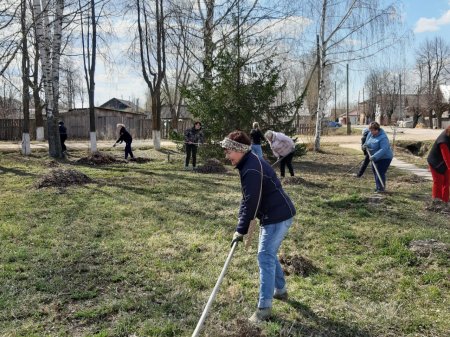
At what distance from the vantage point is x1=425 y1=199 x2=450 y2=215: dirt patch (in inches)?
299

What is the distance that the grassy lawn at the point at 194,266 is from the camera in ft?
12.3

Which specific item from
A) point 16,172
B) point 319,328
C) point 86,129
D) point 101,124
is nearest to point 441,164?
point 319,328

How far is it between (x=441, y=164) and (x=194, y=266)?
15.6ft

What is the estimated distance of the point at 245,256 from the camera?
538cm

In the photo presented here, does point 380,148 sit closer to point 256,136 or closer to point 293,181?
point 293,181

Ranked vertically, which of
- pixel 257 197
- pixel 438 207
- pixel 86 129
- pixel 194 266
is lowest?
pixel 194 266

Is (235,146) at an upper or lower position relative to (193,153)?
upper

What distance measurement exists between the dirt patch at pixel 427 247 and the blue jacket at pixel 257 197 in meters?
2.49

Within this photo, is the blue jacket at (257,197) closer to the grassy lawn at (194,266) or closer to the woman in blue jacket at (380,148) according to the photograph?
the grassy lawn at (194,266)

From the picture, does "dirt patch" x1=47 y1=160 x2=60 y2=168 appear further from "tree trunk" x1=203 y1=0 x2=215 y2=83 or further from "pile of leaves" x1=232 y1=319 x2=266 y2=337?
"pile of leaves" x1=232 y1=319 x2=266 y2=337

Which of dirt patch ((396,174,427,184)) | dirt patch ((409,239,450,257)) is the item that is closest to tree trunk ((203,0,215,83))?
dirt patch ((396,174,427,184))

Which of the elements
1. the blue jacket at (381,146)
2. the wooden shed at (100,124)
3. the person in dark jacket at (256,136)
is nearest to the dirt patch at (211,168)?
the person in dark jacket at (256,136)

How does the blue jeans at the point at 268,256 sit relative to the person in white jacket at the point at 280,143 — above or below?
below

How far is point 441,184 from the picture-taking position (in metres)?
7.76
